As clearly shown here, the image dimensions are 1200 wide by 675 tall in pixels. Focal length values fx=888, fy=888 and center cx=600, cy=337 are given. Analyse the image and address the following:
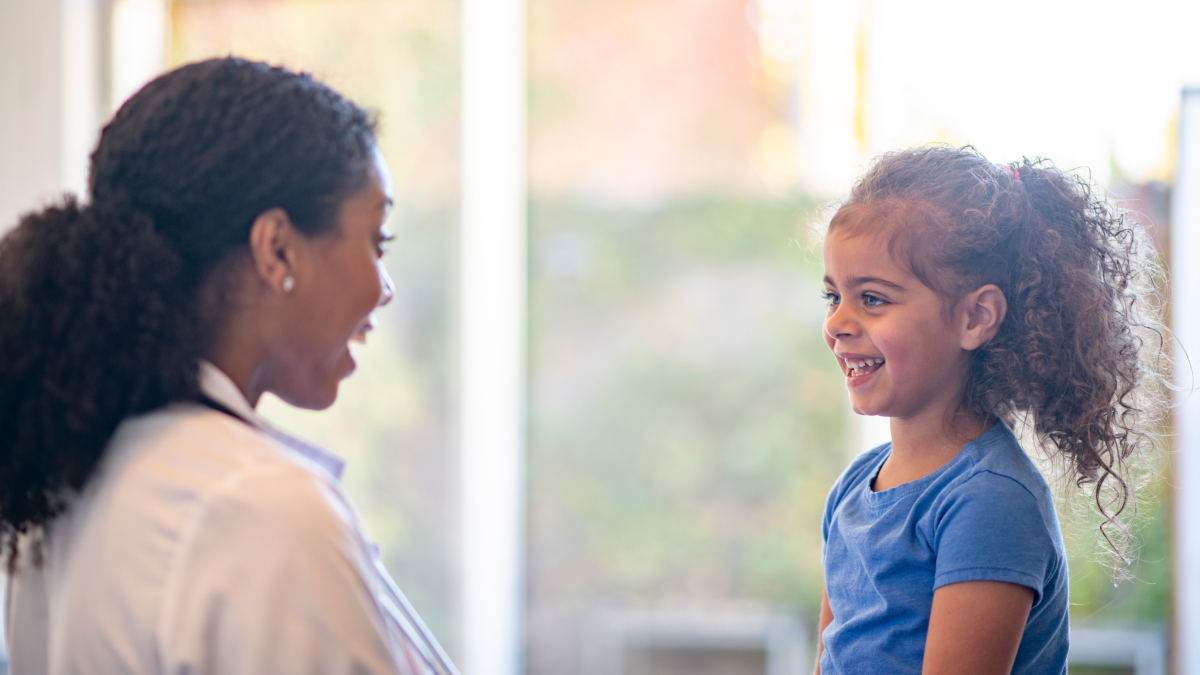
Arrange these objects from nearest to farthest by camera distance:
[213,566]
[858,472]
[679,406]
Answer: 1. [213,566]
2. [858,472]
3. [679,406]

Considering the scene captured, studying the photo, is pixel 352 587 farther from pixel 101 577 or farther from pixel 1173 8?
pixel 1173 8

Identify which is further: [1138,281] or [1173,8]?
[1173,8]

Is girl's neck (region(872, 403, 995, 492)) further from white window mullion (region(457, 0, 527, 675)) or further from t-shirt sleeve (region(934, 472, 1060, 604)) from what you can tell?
white window mullion (region(457, 0, 527, 675))

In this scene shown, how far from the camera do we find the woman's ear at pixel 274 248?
2.94 feet

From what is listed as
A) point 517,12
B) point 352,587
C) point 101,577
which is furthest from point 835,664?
point 517,12

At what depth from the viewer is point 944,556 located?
0.97 metres

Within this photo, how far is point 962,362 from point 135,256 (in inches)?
36.7

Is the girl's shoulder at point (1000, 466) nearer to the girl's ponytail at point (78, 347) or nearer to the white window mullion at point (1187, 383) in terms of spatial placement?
the girl's ponytail at point (78, 347)

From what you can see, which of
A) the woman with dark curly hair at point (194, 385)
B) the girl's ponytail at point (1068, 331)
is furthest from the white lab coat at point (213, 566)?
the girl's ponytail at point (1068, 331)

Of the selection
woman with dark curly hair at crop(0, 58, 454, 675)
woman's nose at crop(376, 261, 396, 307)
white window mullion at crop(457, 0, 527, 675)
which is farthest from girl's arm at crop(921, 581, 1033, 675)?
white window mullion at crop(457, 0, 527, 675)

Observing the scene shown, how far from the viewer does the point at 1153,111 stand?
2.25 meters

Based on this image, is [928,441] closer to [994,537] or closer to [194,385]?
[994,537]

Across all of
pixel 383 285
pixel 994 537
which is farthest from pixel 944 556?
pixel 383 285

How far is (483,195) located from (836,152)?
1.10 metres
